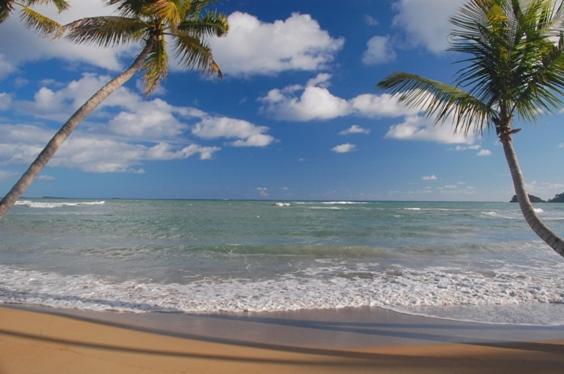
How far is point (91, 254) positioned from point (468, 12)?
13.8 m

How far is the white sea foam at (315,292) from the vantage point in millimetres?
7273

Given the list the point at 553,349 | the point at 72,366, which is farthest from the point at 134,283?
the point at 553,349

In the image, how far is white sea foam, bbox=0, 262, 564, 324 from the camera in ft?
23.9

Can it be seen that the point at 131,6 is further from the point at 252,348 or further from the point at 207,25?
the point at 252,348

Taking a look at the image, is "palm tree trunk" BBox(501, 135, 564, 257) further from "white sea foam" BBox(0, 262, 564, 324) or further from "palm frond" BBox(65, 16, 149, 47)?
"palm frond" BBox(65, 16, 149, 47)

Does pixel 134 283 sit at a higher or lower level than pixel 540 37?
lower

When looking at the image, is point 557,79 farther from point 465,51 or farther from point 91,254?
point 91,254

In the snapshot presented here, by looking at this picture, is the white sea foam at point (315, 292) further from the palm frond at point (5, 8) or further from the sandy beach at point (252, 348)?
the palm frond at point (5, 8)

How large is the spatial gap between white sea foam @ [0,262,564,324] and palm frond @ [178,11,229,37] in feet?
18.6

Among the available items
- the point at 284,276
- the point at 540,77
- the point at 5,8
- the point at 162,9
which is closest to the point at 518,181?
the point at 540,77

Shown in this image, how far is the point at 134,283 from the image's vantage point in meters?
9.47

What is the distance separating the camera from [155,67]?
8242 millimetres

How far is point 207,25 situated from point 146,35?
4.22 ft

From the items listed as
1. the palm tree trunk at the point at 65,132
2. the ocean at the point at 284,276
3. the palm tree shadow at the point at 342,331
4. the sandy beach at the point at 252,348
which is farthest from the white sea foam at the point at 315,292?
the palm tree trunk at the point at 65,132
